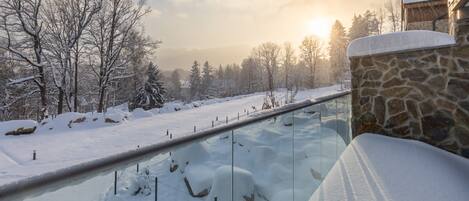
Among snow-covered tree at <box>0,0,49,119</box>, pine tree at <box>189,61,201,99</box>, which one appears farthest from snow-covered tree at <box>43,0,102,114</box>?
pine tree at <box>189,61,201,99</box>

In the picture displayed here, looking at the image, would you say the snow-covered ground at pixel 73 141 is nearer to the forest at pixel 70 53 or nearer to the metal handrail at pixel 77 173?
the forest at pixel 70 53

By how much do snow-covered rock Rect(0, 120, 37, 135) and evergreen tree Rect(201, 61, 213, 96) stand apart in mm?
40311

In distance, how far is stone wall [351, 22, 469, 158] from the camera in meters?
3.57

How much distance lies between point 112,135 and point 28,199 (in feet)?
34.7

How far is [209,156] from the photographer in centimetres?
194

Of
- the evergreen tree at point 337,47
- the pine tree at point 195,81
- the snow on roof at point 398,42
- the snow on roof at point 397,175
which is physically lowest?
the snow on roof at point 397,175

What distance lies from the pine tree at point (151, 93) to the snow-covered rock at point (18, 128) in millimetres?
15351

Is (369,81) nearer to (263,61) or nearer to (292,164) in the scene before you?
(292,164)

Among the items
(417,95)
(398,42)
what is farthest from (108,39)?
(417,95)

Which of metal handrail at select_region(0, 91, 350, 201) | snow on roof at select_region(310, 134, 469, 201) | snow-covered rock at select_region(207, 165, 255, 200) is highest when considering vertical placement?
metal handrail at select_region(0, 91, 350, 201)

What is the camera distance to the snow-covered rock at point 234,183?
1.87 metres

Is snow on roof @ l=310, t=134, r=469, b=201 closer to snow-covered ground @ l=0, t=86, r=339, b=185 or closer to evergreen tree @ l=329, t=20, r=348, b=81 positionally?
snow-covered ground @ l=0, t=86, r=339, b=185

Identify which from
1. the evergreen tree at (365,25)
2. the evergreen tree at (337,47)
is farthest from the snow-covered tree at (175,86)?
the evergreen tree at (365,25)

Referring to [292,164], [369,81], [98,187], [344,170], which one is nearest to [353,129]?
[369,81]
